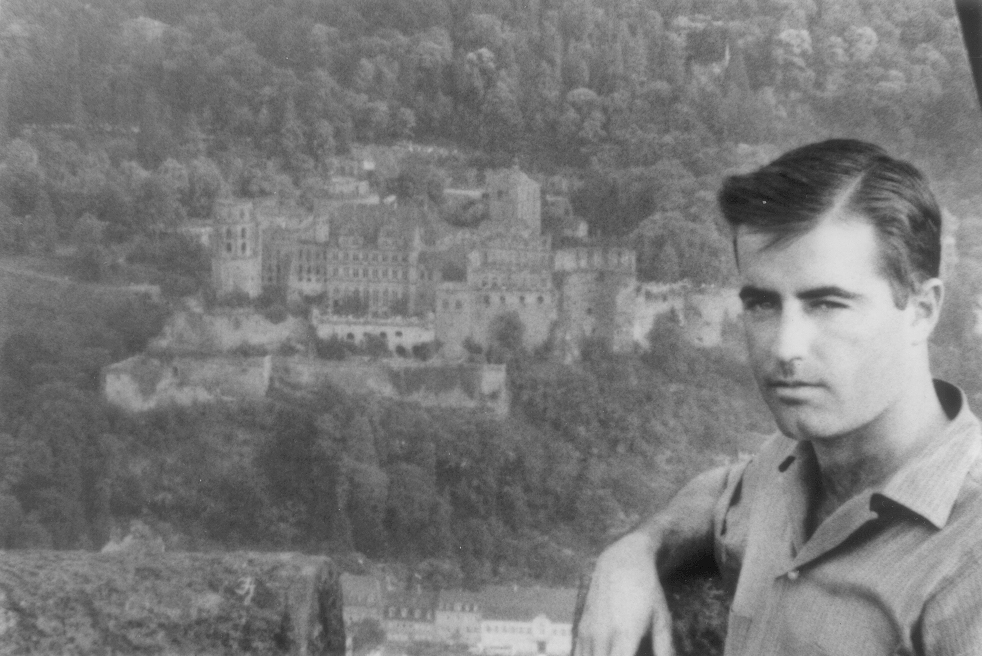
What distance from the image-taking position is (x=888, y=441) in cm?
144

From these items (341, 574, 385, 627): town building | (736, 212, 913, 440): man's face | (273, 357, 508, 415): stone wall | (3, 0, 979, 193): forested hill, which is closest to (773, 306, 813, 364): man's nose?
(736, 212, 913, 440): man's face

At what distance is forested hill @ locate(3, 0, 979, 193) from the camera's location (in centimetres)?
397

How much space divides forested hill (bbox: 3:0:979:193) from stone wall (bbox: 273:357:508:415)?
697mm

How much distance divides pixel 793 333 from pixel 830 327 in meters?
0.04

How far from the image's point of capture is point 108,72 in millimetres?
4355

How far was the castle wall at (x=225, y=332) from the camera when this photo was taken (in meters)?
4.32

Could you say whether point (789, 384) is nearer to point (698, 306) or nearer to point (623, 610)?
point (623, 610)

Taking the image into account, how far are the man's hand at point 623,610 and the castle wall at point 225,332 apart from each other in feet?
8.69

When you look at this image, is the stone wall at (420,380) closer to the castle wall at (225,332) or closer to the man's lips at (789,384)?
the castle wall at (225,332)

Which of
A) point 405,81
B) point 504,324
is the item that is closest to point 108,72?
point 405,81

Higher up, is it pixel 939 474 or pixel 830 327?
pixel 830 327

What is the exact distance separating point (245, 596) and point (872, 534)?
136 cm

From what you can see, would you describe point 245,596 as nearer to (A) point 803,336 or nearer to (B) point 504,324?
(A) point 803,336

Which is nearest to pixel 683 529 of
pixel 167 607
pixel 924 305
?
pixel 924 305
